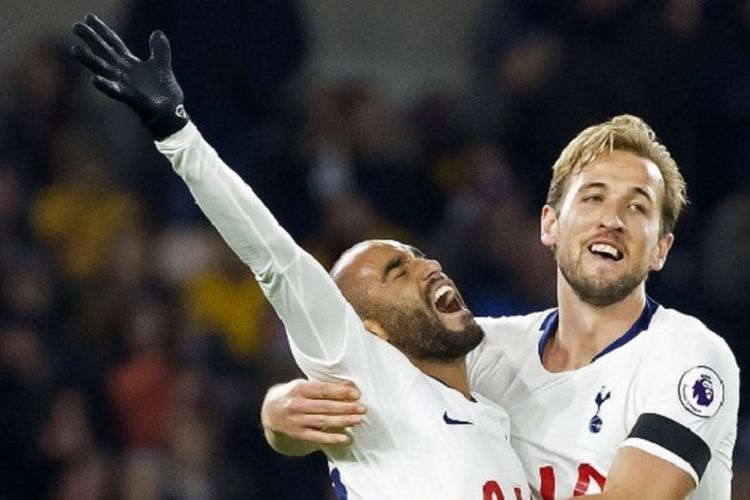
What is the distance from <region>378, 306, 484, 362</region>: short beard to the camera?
4055mm

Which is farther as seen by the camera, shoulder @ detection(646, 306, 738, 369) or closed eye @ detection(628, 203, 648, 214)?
closed eye @ detection(628, 203, 648, 214)

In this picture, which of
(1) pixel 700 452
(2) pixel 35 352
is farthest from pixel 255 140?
(1) pixel 700 452

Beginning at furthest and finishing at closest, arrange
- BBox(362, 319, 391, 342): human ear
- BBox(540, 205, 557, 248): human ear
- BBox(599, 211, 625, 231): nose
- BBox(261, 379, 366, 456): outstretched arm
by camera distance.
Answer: BBox(540, 205, 557, 248): human ear < BBox(599, 211, 625, 231): nose < BBox(362, 319, 391, 342): human ear < BBox(261, 379, 366, 456): outstretched arm

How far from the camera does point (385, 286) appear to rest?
13.3 ft

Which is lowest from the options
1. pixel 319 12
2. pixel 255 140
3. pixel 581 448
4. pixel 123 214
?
pixel 581 448

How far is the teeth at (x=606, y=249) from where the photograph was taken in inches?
167

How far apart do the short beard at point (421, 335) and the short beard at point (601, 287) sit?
0.38m

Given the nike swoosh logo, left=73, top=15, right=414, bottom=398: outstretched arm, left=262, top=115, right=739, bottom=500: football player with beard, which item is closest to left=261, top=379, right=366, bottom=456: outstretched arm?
left=262, top=115, right=739, bottom=500: football player with beard

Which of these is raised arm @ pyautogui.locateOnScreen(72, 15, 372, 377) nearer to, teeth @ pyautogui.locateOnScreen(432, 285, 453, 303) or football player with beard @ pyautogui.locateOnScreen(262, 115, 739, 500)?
football player with beard @ pyautogui.locateOnScreen(262, 115, 739, 500)

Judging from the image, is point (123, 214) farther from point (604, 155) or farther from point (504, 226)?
point (604, 155)

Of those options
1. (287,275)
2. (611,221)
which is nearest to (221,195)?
(287,275)

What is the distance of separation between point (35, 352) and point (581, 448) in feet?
12.1

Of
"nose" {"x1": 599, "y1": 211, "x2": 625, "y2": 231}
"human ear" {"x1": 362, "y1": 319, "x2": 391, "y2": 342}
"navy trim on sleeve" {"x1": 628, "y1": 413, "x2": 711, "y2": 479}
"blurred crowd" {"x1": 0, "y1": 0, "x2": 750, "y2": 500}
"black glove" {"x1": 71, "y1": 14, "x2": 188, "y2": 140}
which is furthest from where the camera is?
"blurred crowd" {"x1": 0, "y1": 0, "x2": 750, "y2": 500}

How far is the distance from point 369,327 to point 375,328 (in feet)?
0.05
